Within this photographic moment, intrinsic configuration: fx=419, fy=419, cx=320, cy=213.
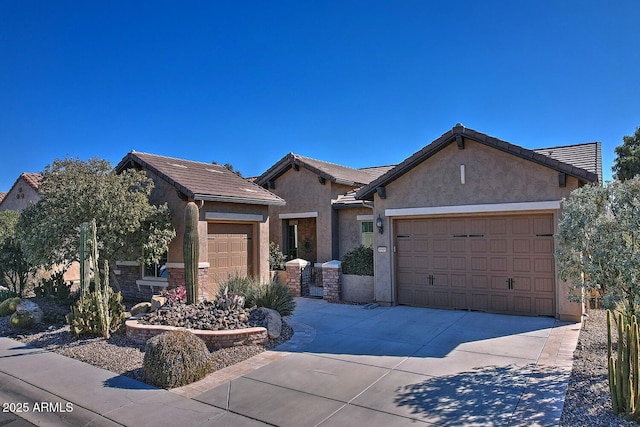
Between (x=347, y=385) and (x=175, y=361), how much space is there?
2659mm

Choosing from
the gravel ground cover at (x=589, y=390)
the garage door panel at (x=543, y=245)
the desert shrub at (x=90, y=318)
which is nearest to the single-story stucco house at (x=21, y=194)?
the desert shrub at (x=90, y=318)

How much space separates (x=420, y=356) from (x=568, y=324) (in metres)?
4.33

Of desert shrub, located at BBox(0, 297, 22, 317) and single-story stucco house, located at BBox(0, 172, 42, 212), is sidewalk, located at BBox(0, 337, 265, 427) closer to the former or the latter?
desert shrub, located at BBox(0, 297, 22, 317)

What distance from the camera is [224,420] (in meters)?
5.19

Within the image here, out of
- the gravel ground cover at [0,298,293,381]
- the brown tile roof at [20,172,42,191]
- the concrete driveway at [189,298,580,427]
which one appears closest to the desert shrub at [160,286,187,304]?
the gravel ground cover at [0,298,293,381]

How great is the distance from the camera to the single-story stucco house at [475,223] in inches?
397

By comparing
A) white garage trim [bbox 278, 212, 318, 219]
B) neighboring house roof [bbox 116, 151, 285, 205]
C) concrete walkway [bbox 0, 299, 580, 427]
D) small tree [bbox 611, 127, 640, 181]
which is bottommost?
concrete walkway [bbox 0, 299, 580, 427]

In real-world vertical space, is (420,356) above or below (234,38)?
below

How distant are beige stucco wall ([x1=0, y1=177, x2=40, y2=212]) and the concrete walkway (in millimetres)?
19772

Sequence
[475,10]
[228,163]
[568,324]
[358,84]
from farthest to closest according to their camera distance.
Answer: [228,163], [358,84], [475,10], [568,324]

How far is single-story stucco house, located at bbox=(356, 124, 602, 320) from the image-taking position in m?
10.1

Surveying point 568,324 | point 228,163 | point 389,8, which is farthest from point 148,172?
point 228,163

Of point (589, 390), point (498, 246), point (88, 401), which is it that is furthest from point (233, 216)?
point (589, 390)

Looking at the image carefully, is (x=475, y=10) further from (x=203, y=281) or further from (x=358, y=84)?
(x=203, y=281)
